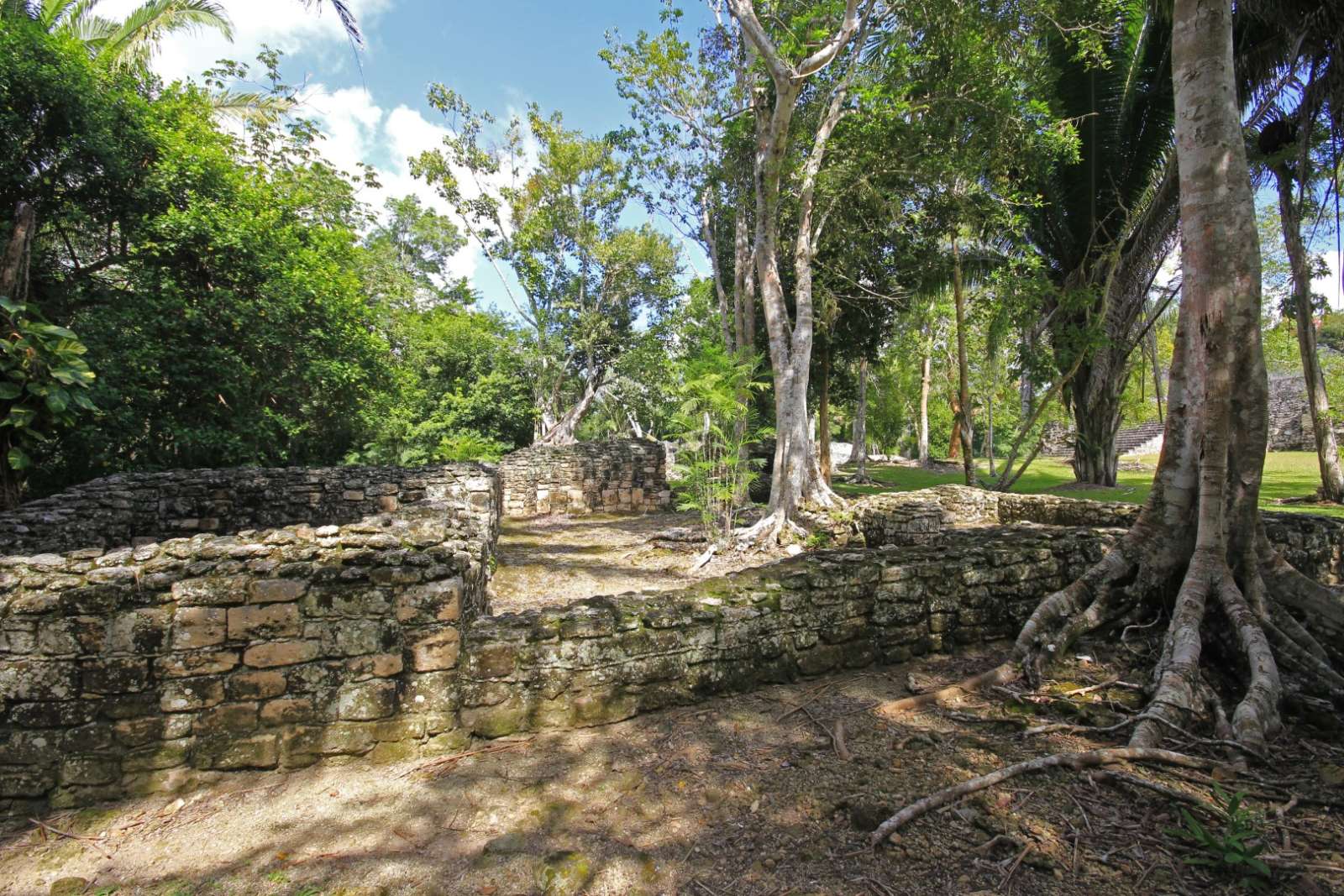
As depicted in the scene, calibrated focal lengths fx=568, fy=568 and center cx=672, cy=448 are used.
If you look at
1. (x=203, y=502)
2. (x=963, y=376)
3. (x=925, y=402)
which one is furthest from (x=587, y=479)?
(x=925, y=402)

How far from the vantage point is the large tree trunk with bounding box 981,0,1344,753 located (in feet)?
13.0

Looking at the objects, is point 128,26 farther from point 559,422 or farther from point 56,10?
point 559,422

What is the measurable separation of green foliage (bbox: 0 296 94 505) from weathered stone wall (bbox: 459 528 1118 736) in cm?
653

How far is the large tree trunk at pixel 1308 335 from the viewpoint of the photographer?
10555mm

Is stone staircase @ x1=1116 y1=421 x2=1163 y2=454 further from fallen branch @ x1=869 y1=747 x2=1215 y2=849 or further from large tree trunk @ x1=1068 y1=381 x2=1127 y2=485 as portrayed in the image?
fallen branch @ x1=869 y1=747 x2=1215 y2=849

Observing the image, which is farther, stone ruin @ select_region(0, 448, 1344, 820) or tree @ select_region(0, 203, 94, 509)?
tree @ select_region(0, 203, 94, 509)

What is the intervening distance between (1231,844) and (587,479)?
15966 mm

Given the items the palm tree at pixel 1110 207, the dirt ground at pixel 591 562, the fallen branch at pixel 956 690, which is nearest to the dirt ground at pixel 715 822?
the fallen branch at pixel 956 690

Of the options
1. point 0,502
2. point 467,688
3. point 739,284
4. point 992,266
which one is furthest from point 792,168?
point 0,502

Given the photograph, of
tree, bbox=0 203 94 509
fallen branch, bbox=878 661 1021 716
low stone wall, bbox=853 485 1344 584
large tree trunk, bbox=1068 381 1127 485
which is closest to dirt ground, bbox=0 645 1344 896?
fallen branch, bbox=878 661 1021 716

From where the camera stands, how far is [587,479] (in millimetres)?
17375

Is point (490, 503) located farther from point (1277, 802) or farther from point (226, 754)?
point (1277, 802)

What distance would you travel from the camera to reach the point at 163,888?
244 cm

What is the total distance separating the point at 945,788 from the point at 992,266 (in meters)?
14.2
